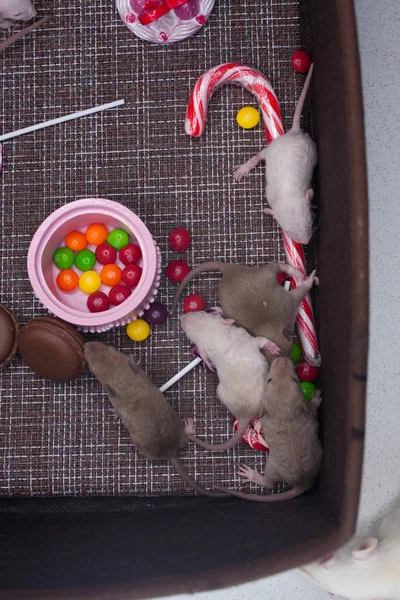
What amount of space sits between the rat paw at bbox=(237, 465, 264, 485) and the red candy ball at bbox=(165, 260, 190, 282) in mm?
532

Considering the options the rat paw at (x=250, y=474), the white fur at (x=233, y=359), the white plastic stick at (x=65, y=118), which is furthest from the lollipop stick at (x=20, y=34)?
the rat paw at (x=250, y=474)

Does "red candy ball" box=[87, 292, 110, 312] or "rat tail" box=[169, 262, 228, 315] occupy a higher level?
"rat tail" box=[169, 262, 228, 315]

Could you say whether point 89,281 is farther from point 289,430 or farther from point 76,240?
point 289,430

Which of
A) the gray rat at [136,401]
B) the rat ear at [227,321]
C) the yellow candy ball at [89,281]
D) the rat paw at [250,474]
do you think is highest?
the yellow candy ball at [89,281]

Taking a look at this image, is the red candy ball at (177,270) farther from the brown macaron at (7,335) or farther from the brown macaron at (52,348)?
the brown macaron at (7,335)

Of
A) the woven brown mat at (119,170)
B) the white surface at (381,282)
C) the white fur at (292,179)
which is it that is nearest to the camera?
the white fur at (292,179)

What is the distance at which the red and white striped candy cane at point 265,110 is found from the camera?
5.39ft

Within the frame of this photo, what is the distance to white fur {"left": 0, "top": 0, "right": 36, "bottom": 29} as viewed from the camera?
5.35ft

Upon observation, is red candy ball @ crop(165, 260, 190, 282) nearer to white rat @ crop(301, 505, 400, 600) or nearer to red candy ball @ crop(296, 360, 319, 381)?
red candy ball @ crop(296, 360, 319, 381)

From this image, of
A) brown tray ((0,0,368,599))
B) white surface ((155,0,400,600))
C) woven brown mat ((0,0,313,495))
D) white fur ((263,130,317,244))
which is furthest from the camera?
white surface ((155,0,400,600))

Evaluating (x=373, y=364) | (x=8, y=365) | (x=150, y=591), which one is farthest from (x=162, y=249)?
(x=150, y=591)

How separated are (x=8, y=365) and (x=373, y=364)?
3.55 ft

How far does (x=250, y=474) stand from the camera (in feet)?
5.26

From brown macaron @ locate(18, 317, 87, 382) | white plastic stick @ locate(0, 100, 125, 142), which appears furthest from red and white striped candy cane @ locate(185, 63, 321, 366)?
brown macaron @ locate(18, 317, 87, 382)
